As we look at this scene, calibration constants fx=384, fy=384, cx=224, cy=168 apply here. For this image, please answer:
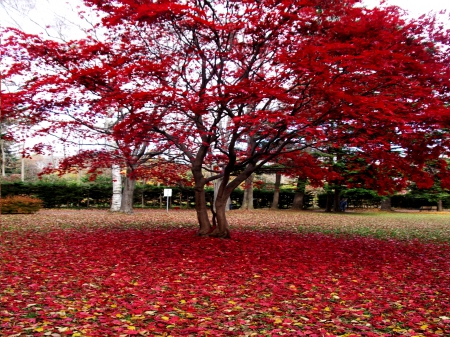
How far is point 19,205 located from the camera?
15.9 m

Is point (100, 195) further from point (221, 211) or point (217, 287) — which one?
point (217, 287)

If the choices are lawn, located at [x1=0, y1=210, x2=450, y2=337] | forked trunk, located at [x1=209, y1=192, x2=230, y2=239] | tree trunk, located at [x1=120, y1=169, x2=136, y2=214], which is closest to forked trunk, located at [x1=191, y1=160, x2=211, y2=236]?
forked trunk, located at [x1=209, y1=192, x2=230, y2=239]

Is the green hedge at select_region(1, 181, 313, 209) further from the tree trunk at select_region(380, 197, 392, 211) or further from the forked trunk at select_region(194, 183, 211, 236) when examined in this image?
the forked trunk at select_region(194, 183, 211, 236)

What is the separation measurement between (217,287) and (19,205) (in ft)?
45.1

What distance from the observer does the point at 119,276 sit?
5.50 m

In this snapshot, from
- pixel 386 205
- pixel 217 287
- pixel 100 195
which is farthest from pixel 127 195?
pixel 386 205

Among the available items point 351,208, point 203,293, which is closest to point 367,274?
point 203,293

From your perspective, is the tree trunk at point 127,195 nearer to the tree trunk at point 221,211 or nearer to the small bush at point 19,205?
the small bush at point 19,205

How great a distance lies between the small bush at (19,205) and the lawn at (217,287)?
748 centimetres

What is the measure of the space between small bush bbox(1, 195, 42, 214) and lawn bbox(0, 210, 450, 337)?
24.5 feet

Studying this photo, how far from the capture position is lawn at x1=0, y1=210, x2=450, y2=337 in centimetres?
363

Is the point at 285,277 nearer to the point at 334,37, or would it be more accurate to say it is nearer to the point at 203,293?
the point at 203,293

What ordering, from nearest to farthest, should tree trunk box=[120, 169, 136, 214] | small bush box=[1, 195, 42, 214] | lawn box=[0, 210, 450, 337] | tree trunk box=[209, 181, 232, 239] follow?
lawn box=[0, 210, 450, 337] < tree trunk box=[209, 181, 232, 239] < small bush box=[1, 195, 42, 214] < tree trunk box=[120, 169, 136, 214]

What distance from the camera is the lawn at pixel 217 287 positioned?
3.63 metres
